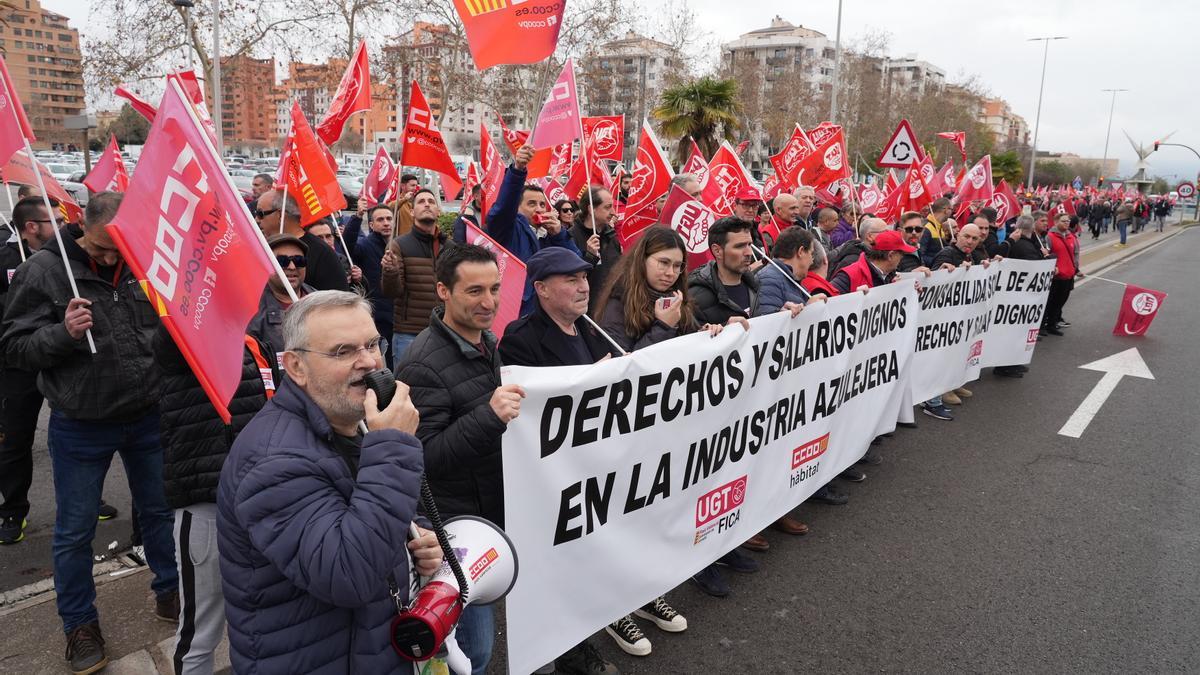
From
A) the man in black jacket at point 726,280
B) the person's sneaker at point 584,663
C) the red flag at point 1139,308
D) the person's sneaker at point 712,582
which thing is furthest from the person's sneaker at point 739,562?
the red flag at point 1139,308

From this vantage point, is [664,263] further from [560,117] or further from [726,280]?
[560,117]

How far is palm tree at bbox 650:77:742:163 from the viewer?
73.7 feet

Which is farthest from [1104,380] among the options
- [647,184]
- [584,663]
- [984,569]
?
[584,663]

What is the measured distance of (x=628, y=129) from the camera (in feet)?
187

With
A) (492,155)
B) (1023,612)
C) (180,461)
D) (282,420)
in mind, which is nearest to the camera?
(282,420)

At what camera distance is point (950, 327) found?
22.2 feet

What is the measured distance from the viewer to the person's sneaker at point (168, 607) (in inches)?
131

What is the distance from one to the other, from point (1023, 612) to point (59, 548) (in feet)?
14.3

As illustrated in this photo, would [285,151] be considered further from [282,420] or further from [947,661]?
[947,661]

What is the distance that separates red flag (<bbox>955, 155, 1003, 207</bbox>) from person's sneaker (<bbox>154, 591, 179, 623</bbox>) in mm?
11750

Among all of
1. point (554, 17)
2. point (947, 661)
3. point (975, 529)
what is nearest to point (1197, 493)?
point (975, 529)

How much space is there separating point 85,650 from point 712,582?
2.77 meters

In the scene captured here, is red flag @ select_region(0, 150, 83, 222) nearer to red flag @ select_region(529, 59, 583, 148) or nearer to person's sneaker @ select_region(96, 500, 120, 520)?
person's sneaker @ select_region(96, 500, 120, 520)

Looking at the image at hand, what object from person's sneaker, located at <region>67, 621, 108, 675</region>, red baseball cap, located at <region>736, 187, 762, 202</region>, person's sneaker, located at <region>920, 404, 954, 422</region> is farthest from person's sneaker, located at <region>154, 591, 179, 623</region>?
person's sneaker, located at <region>920, 404, 954, 422</region>
